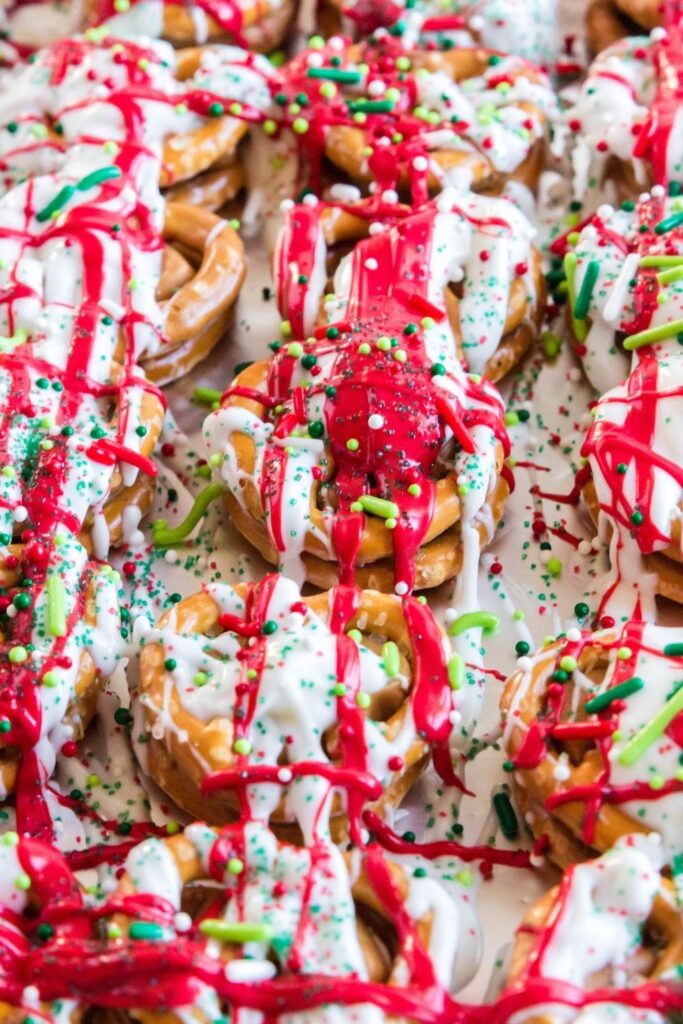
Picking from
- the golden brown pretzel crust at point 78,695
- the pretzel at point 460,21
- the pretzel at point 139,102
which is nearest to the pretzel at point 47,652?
the golden brown pretzel crust at point 78,695

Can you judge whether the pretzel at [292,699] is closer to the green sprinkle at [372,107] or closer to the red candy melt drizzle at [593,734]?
the red candy melt drizzle at [593,734]

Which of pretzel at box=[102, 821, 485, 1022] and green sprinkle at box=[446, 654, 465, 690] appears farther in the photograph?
green sprinkle at box=[446, 654, 465, 690]

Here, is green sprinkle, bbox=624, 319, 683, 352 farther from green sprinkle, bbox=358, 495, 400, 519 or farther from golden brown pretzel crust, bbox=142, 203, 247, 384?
golden brown pretzel crust, bbox=142, 203, 247, 384

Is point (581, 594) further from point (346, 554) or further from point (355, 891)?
point (355, 891)

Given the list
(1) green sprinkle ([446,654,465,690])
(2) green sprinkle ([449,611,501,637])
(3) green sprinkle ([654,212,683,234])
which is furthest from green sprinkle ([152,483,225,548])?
(3) green sprinkle ([654,212,683,234])

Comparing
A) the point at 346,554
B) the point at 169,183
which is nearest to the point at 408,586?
the point at 346,554

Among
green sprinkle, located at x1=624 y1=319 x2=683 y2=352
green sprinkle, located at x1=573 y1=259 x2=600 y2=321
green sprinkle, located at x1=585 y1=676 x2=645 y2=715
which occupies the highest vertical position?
green sprinkle, located at x1=573 y1=259 x2=600 y2=321

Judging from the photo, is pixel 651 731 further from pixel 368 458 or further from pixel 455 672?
pixel 368 458
